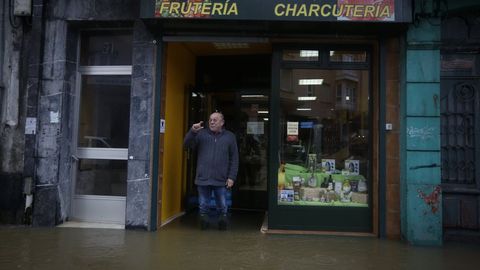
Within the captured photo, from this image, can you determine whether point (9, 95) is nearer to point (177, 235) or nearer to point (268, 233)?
point (177, 235)

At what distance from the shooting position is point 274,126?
692 cm

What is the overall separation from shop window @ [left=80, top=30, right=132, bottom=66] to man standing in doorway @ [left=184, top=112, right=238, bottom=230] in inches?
67.0

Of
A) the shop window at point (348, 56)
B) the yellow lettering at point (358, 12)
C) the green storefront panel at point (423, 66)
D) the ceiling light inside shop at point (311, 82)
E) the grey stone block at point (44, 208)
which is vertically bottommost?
the grey stone block at point (44, 208)

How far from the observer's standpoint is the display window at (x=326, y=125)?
700cm

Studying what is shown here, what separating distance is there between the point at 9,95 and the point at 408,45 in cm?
609

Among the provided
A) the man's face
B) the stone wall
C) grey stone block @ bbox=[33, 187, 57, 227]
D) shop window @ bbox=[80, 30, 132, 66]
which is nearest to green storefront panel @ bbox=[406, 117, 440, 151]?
the man's face

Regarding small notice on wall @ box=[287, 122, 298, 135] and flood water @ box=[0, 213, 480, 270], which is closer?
flood water @ box=[0, 213, 480, 270]

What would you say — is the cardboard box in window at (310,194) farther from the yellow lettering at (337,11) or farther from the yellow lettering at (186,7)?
the yellow lettering at (186,7)

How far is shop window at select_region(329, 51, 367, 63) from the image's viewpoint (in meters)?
6.99

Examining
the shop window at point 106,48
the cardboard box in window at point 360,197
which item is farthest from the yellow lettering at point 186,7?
the cardboard box in window at point 360,197

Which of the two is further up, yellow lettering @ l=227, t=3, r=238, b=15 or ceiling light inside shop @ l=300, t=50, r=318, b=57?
yellow lettering @ l=227, t=3, r=238, b=15

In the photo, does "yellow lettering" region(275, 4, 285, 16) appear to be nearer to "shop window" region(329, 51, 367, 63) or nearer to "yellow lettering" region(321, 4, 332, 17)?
"yellow lettering" region(321, 4, 332, 17)

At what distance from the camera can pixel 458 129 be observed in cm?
667

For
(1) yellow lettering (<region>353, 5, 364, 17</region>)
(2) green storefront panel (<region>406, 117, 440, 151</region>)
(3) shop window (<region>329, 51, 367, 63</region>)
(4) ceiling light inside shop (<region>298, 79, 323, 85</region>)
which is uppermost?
(1) yellow lettering (<region>353, 5, 364, 17</region>)
